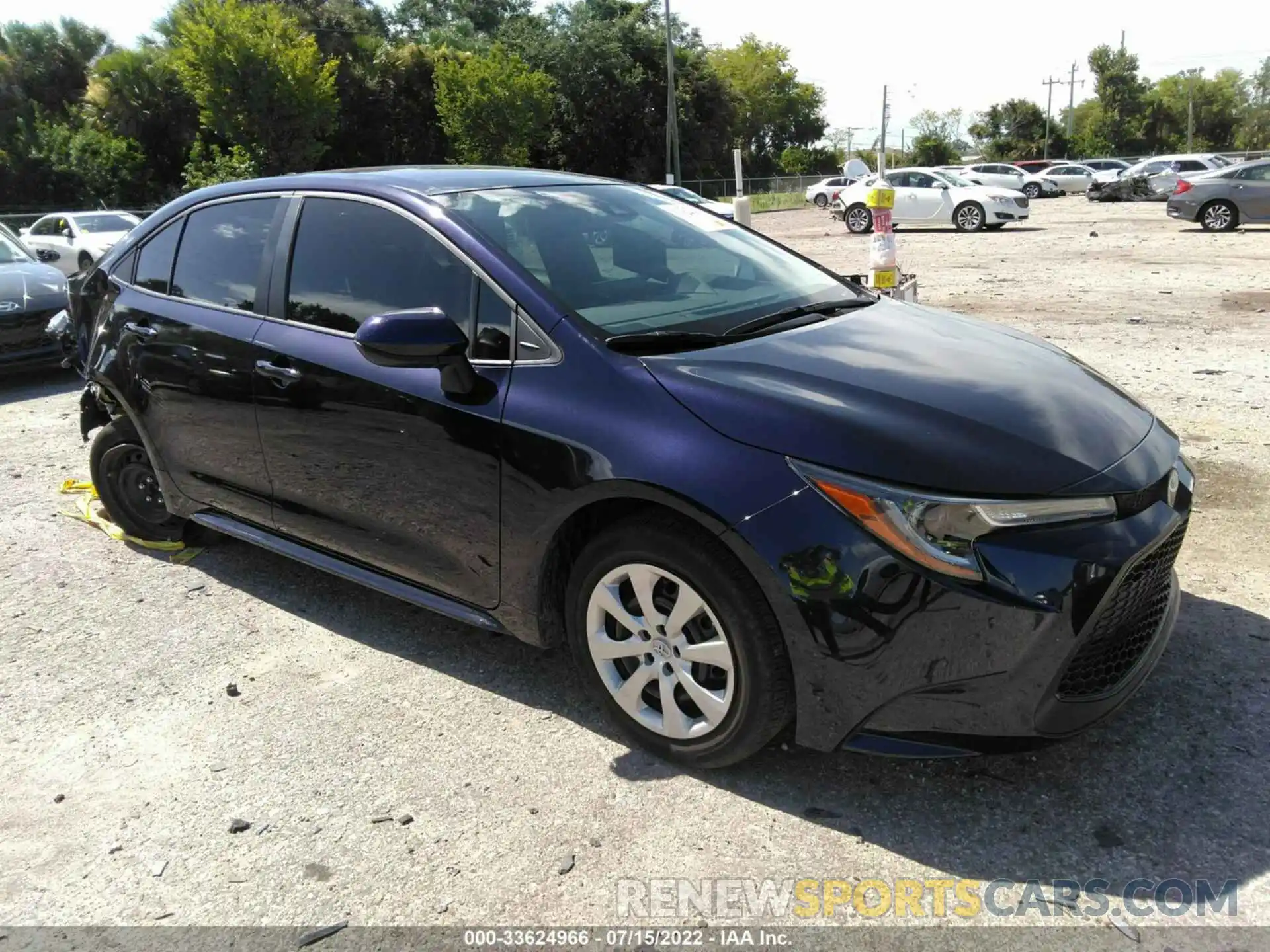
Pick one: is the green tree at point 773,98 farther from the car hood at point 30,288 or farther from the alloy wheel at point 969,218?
the car hood at point 30,288

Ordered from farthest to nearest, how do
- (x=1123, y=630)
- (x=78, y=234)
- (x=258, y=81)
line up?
(x=258, y=81) < (x=78, y=234) < (x=1123, y=630)

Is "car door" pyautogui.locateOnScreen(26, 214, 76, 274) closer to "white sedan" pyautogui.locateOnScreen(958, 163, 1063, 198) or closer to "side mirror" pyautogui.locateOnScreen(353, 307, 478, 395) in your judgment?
"side mirror" pyautogui.locateOnScreen(353, 307, 478, 395)

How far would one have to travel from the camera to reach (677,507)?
254cm

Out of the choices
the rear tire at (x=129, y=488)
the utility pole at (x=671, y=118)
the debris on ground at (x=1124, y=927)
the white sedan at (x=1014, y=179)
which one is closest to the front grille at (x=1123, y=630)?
the debris on ground at (x=1124, y=927)

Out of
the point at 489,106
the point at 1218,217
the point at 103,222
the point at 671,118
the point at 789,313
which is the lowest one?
the point at 789,313

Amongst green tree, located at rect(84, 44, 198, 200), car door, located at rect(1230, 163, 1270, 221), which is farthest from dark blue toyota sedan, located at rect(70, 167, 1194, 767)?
green tree, located at rect(84, 44, 198, 200)

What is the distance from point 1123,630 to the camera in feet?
8.38

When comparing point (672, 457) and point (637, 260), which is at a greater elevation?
point (637, 260)

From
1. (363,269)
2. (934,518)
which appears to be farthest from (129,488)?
(934,518)

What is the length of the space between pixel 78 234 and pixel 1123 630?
19.8 m

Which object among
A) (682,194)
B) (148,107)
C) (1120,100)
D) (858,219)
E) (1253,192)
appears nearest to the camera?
(682,194)

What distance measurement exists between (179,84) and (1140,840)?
4664 cm

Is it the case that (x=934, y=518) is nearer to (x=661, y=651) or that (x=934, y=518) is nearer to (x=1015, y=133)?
(x=661, y=651)

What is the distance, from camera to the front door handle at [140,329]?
4159 mm
